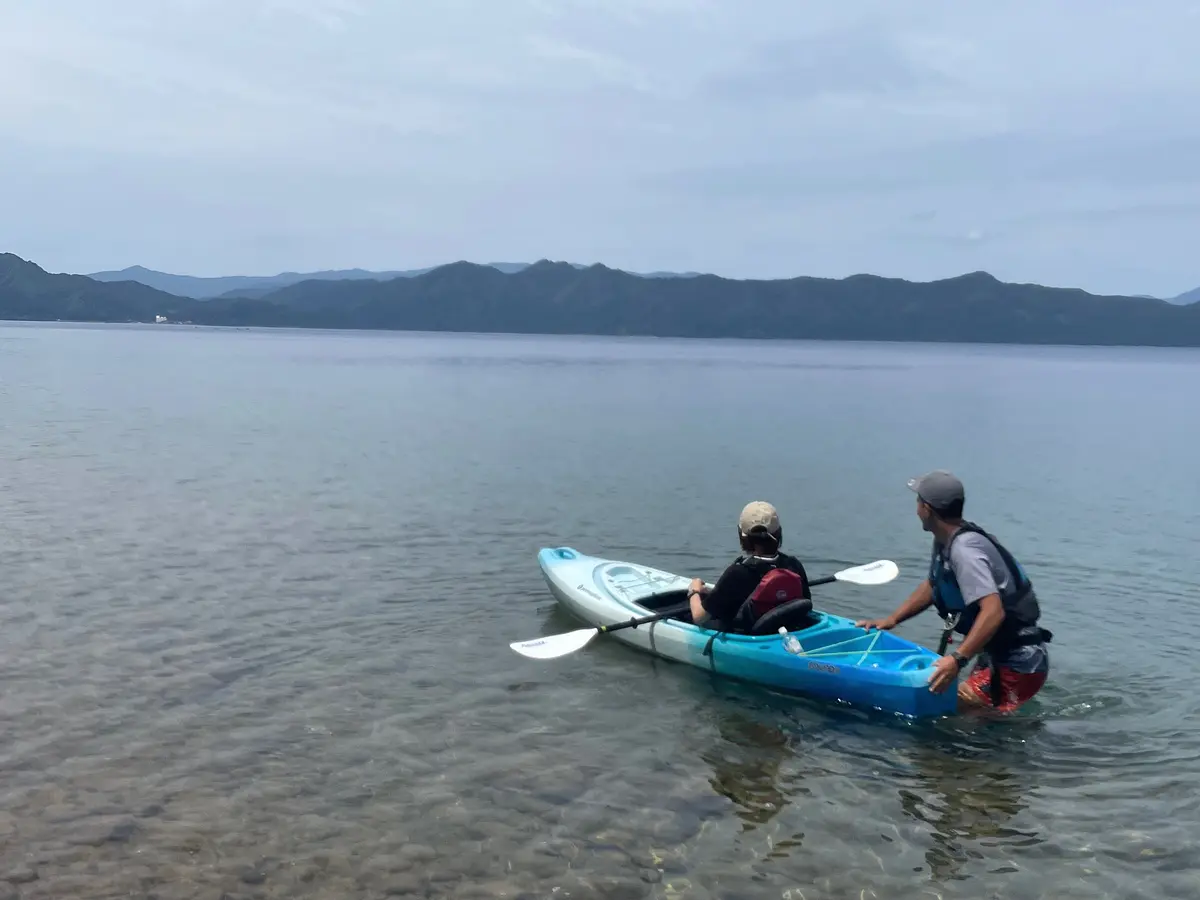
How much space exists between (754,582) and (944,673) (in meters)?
2.43

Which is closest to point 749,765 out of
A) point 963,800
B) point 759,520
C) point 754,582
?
point 963,800

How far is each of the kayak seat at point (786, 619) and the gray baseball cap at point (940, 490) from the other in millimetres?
2143

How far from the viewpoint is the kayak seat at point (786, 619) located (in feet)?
35.3

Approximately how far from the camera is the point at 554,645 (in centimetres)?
1123

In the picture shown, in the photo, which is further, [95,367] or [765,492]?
[95,367]

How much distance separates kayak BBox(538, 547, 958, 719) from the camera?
992 centimetres

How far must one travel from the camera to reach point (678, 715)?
10445mm

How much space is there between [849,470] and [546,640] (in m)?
19.7

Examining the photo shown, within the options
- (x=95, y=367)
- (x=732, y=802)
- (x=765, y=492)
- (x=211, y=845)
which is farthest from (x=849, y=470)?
(x=95, y=367)

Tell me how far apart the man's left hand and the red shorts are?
0.72 m

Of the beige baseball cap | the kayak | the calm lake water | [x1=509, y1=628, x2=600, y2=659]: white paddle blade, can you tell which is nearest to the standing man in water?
the kayak

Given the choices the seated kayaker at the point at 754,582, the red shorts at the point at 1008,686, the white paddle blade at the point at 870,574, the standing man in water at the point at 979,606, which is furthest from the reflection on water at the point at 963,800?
the white paddle blade at the point at 870,574

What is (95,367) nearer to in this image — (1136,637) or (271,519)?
(271,519)

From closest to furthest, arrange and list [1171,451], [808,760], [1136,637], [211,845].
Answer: [211,845]
[808,760]
[1136,637]
[1171,451]
